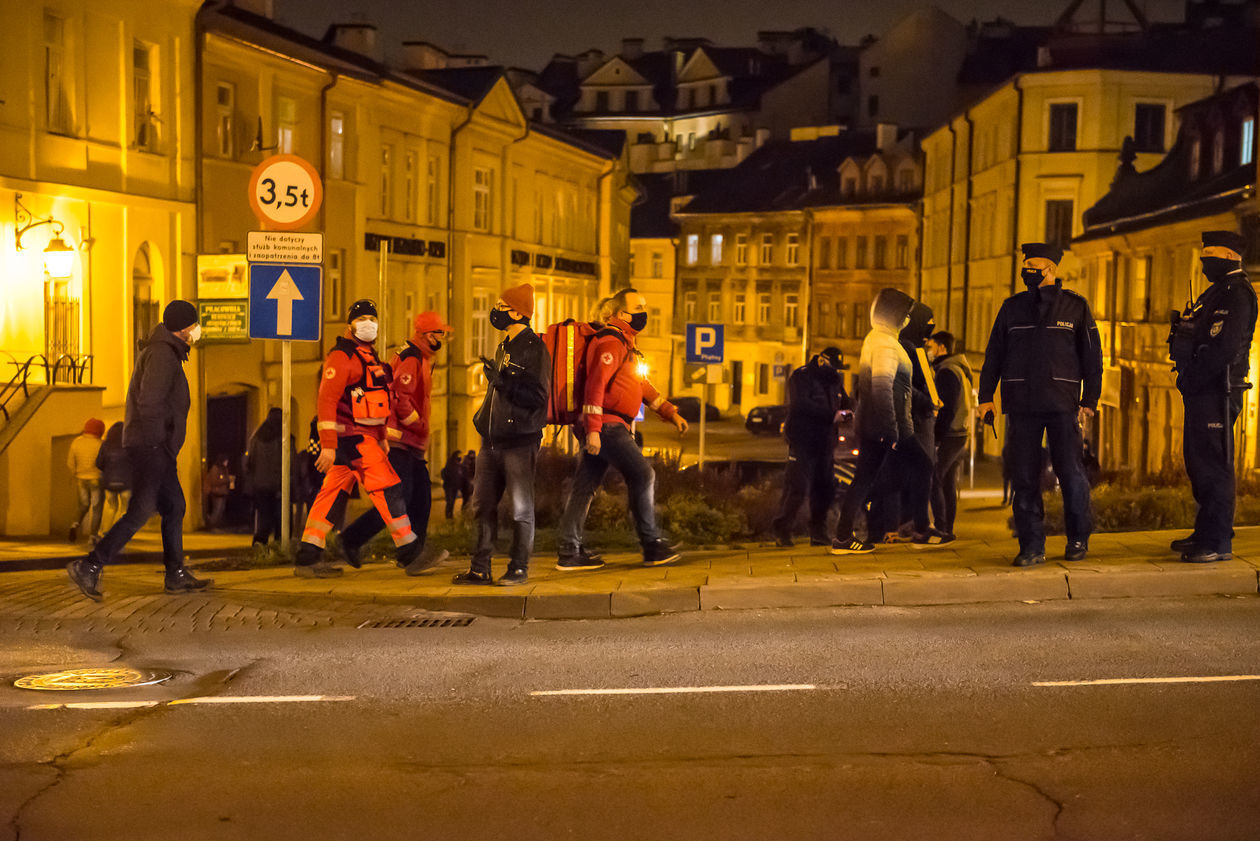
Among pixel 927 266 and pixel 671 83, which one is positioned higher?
pixel 671 83

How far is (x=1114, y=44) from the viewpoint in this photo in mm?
50188

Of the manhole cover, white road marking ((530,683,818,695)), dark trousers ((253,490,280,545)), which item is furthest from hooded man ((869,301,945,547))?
dark trousers ((253,490,280,545))

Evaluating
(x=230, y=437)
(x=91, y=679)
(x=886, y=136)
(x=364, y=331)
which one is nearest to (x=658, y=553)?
(x=364, y=331)

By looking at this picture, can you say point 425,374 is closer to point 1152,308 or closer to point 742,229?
point 1152,308

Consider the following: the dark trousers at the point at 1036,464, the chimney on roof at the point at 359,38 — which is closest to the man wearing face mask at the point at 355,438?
the dark trousers at the point at 1036,464

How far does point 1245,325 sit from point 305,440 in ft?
77.6

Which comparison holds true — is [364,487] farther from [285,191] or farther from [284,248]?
[285,191]

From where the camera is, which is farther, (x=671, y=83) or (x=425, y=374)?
(x=671, y=83)

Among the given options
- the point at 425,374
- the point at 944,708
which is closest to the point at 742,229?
the point at 425,374

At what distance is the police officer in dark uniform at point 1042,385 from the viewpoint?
9.98 metres

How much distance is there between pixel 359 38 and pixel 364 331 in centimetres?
3517

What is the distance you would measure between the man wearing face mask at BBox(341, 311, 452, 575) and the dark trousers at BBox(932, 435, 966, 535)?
3.84 meters

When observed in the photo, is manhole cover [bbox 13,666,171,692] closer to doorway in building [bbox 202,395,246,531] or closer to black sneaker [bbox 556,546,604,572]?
black sneaker [bbox 556,546,604,572]

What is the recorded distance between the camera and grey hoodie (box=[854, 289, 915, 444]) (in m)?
11.0
